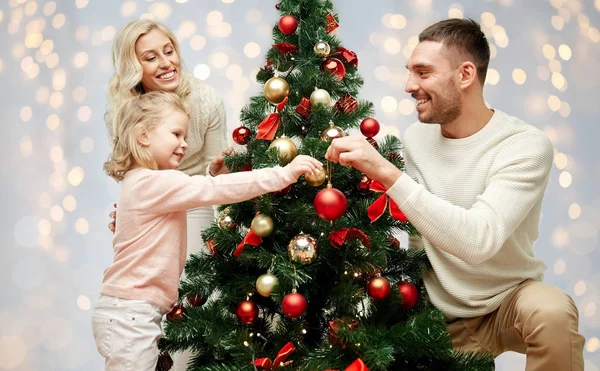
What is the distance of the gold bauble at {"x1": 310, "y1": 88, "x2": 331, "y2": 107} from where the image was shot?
1658 mm

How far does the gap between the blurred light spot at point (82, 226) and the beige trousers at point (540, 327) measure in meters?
1.85

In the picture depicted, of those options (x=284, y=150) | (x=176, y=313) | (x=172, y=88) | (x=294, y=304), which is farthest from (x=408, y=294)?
(x=172, y=88)

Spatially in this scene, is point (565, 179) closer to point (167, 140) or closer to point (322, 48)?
point (322, 48)

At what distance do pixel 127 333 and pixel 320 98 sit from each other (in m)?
0.73

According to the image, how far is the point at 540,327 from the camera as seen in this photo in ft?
5.40

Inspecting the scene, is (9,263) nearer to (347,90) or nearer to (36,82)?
(36,82)

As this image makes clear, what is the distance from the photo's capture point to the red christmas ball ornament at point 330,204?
1.46 m

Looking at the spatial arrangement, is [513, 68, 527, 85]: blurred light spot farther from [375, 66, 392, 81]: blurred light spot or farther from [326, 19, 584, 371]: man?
[326, 19, 584, 371]: man

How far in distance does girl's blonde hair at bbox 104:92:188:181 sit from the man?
490 millimetres

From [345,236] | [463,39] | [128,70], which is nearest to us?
[345,236]

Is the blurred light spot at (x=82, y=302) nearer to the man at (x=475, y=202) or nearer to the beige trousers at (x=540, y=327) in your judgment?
the man at (x=475, y=202)

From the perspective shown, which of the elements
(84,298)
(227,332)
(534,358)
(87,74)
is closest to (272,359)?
(227,332)

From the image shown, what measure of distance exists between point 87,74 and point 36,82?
0.22 meters

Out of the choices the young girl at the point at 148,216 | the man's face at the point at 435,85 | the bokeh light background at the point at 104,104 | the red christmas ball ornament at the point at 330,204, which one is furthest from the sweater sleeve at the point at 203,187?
the bokeh light background at the point at 104,104
